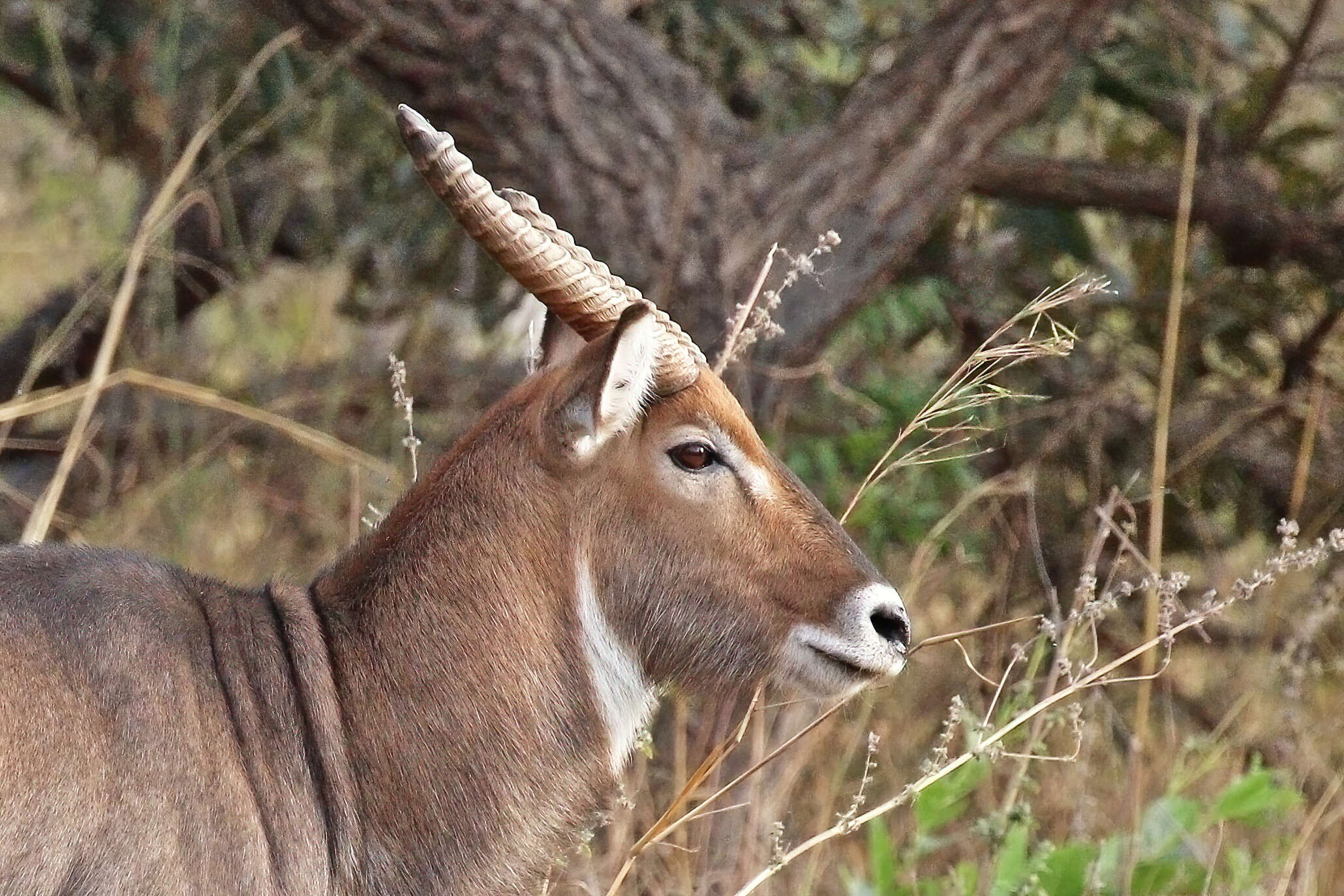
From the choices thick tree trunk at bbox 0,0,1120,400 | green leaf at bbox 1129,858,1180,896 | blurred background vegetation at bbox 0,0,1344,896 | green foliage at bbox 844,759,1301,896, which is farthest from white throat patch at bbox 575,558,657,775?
thick tree trunk at bbox 0,0,1120,400

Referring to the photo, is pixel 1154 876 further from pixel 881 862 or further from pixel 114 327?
pixel 114 327

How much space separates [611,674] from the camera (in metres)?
3.61

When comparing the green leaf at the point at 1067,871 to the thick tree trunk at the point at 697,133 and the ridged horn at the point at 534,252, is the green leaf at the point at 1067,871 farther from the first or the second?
the thick tree trunk at the point at 697,133

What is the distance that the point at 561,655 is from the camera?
11.6 ft

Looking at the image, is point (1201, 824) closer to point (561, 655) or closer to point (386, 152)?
point (561, 655)

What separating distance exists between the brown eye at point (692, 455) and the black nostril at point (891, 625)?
1.57 feet

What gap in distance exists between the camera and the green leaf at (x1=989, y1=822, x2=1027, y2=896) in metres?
4.28

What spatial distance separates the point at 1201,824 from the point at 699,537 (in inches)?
76.8

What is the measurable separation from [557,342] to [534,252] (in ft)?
1.72

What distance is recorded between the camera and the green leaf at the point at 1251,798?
177 inches

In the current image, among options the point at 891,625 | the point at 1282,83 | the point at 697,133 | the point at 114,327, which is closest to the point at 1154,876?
the point at 891,625

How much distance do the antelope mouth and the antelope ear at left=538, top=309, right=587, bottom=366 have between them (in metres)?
0.83

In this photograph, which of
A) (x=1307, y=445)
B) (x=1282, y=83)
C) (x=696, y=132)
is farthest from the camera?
(x=1282, y=83)

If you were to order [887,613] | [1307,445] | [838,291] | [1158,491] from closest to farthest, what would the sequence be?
1. [887,613]
2. [1158,491]
3. [838,291]
4. [1307,445]
